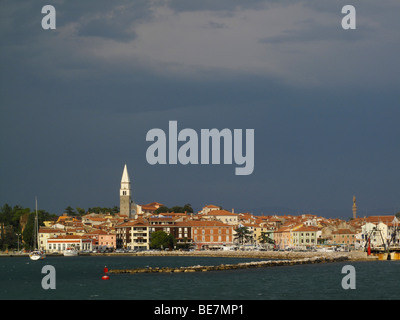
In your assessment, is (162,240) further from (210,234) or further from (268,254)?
(268,254)

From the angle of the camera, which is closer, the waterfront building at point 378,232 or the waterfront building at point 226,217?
the waterfront building at point 378,232

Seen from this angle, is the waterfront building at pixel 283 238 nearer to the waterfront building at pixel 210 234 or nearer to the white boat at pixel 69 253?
the waterfront building at pixel 210 234

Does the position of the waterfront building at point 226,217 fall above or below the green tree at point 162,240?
above

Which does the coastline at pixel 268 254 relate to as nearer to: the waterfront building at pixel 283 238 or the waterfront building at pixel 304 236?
the waterfront building at pixel 304 236

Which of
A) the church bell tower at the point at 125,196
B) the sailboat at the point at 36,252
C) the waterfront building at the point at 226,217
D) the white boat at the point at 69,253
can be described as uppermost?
the church bell tower at the point at 125,196

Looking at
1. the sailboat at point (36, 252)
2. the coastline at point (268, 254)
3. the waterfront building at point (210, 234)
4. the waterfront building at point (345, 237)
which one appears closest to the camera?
the coastline at point (268, 254)

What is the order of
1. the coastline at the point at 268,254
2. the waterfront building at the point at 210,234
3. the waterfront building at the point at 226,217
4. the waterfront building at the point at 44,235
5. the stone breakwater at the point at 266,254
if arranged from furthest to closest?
the waterfront building at the point at 226,217, the waterfront building at the point at 44,235, the waterfront building at the point at 210,234, the stone breakwater at the point at 266,254, the coastline at the point at 268,254

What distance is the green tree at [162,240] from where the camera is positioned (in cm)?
11648

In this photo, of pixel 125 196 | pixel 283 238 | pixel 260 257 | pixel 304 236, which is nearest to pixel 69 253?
pixel 260 257

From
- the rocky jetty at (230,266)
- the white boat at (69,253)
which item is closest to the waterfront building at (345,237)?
the rocky jetty at (230,266)

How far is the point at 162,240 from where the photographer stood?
116m

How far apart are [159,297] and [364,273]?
22.3 m

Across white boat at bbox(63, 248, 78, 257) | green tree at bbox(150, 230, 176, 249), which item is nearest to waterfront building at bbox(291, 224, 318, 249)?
green tree at bbox(150, 230, 176, 249)
